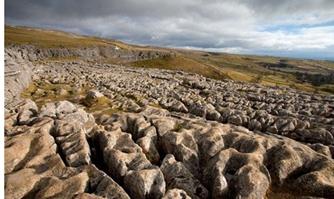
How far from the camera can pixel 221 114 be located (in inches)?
2795

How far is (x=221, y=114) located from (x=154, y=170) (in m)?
45.9

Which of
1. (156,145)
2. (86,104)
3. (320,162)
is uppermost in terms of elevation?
(320,162)

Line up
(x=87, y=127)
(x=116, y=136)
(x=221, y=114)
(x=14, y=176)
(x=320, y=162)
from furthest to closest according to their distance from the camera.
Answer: (x=221, y=114), (x=87, y=127), (x=116, y=136), (x=320, y=162), (x=14, y=176)

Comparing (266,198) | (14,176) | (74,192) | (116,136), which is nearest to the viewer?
(74,192)

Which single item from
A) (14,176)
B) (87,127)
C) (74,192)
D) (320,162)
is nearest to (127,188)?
(74,192)

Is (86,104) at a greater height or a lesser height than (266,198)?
lesser

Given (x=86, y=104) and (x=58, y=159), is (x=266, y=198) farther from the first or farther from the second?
(x=86, y=104)

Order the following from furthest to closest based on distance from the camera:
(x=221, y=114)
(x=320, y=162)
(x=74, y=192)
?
1. (x=221, y=114)
2. (x=320, y=162)
3. (x=74, y=192)

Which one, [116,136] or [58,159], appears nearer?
[58,159]

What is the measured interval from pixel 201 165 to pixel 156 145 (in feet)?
22.4

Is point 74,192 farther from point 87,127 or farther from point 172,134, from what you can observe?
point 87,127

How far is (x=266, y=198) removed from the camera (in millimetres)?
27422

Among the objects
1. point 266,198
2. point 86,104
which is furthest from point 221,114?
point 266,198

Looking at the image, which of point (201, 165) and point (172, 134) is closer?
point (201, 165)
